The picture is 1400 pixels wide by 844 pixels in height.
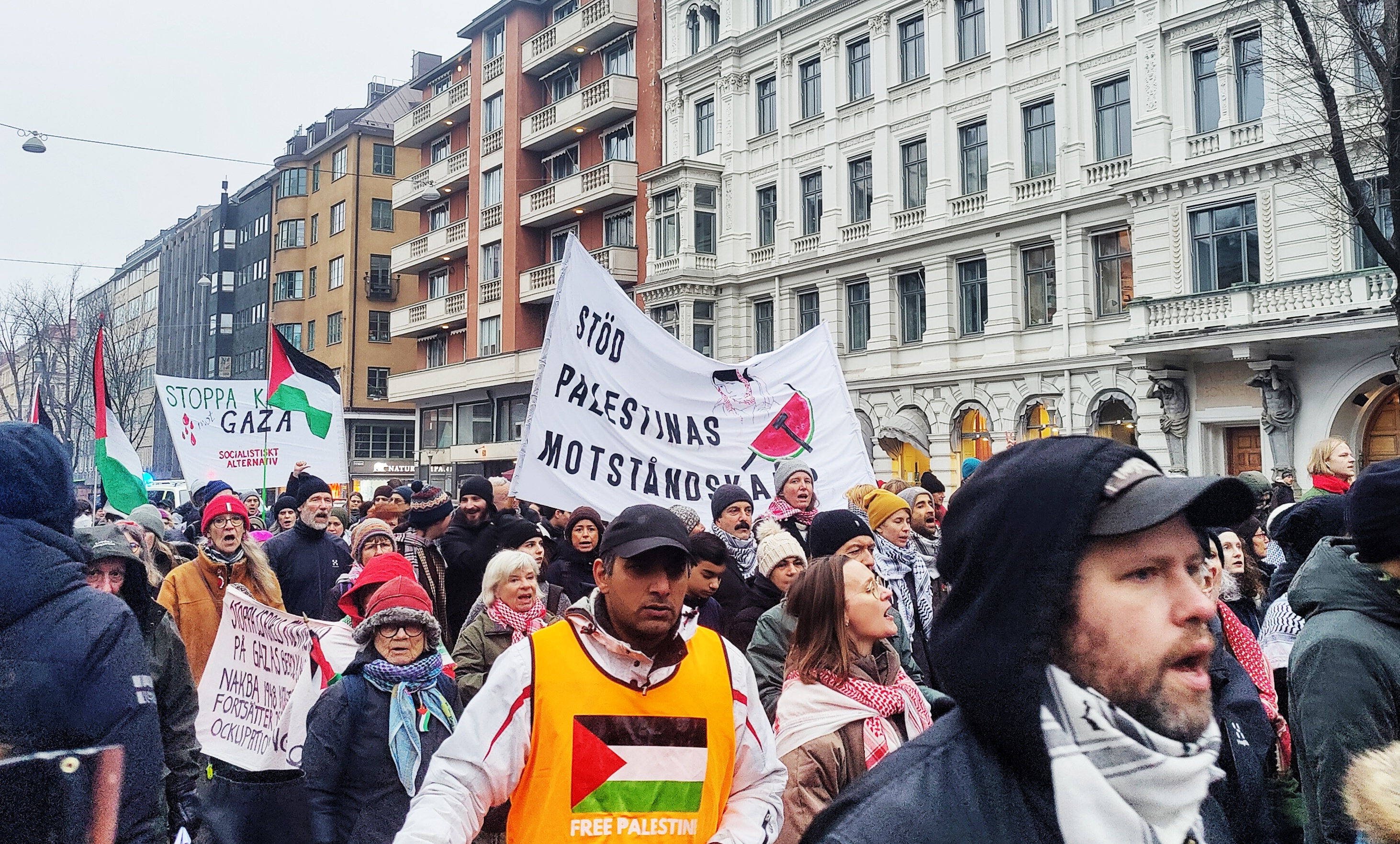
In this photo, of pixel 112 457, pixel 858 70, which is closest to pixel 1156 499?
pixel 112 457

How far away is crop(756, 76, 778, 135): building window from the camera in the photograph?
3078 centimetres

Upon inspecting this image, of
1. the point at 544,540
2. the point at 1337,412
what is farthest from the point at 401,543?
the point at 1337,412

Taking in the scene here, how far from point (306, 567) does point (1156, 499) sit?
25.3ft

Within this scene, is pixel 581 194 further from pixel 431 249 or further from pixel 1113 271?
pixel 1113 271

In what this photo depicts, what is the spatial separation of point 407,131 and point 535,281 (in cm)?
1290

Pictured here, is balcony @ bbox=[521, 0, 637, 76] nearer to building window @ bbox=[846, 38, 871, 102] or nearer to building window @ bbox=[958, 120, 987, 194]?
building window @ bbox=[846, 38, 871, 102]

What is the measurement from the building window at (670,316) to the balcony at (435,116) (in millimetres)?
13814

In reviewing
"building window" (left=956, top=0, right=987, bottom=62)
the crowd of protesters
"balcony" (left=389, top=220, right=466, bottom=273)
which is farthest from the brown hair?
"balcony" (left=389, top=220, right=466, bottom=273)

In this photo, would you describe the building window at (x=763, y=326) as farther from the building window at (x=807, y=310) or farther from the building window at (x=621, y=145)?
the building window at (x=621, y=145)

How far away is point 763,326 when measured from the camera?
104 ft

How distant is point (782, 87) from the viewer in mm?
30266

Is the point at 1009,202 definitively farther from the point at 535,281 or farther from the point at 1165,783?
the point at 1165,783

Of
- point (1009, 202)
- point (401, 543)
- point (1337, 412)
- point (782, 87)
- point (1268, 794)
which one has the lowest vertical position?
point (1268, 794)

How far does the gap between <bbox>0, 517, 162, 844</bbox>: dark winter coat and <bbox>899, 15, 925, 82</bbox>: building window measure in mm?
26436
